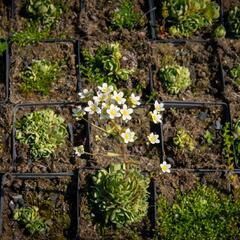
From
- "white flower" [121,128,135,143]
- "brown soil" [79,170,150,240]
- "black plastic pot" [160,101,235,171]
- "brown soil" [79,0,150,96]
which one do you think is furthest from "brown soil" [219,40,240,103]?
"brown soil" [79,170,150,240]

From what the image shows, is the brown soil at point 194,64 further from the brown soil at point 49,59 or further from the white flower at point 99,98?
the white flower at point 99,98

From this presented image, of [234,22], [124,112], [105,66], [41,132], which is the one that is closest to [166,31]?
[234,22]

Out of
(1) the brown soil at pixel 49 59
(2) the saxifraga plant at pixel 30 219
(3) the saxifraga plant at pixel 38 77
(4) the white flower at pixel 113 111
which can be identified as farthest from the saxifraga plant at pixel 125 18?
(2) the saxifraga plant at pixel 30 219

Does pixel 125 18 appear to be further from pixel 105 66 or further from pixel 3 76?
pixel 3 76

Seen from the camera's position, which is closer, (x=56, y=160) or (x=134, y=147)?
(x=56, y=160)

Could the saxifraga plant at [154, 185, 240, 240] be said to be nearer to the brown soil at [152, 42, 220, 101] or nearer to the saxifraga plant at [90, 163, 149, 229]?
the saxifraga plant at [90, 163, 149, 229]

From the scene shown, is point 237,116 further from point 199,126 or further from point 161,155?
point 161,155

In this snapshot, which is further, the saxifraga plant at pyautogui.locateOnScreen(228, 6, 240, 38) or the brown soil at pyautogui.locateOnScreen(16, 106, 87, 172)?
the saxifraga plant at pyautogui.locateOnScreen(228, 6, 240, 38)
